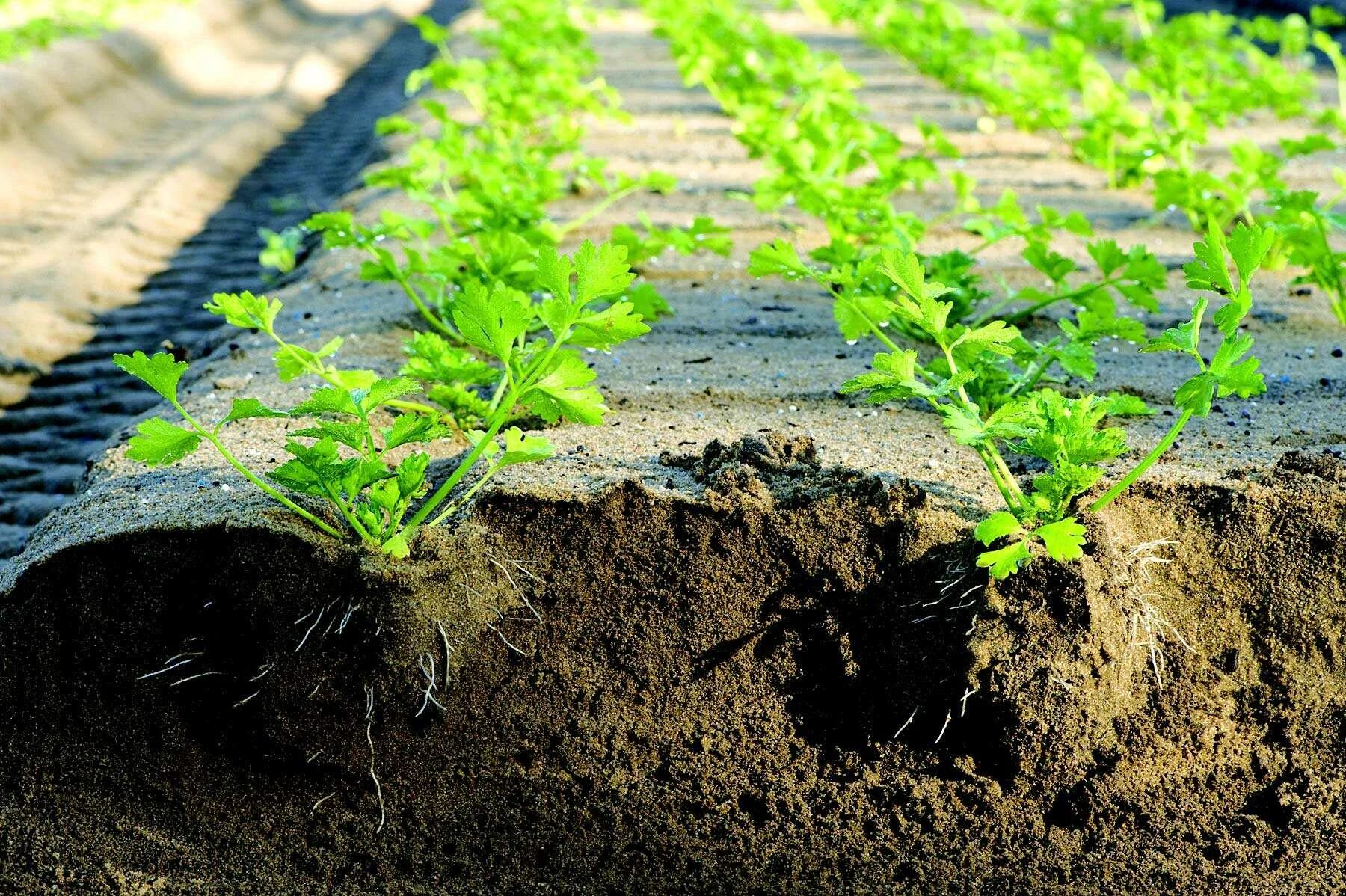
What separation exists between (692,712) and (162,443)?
90 centimetres

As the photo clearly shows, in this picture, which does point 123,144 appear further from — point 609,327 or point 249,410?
point 609,327

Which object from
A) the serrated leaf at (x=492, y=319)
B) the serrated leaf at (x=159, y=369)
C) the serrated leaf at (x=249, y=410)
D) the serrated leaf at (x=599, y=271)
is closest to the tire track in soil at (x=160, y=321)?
the serrated leaf at (x=159, y=369)

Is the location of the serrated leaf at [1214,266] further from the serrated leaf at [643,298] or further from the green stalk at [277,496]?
the green stalk at [277,496]

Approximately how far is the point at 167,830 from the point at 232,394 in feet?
3.86

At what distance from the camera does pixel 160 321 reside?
453 centimetres

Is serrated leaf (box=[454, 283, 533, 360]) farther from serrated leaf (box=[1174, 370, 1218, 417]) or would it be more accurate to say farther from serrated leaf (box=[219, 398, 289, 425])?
serrated leaf (box=[1174, 370, 1218, 417])

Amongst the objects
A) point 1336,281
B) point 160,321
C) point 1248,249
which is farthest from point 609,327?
point 160,321

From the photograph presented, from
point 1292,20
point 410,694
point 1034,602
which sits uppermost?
point 1034,602

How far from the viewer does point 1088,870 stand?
1938 mm

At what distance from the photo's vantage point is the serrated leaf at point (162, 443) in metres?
1.93

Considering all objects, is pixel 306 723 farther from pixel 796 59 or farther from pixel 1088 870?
pixel 796 59

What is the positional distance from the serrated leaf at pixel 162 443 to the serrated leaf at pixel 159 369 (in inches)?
2.0

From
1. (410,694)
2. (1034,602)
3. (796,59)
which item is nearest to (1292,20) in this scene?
(796,59)

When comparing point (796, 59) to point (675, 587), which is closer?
point (675, 587)
